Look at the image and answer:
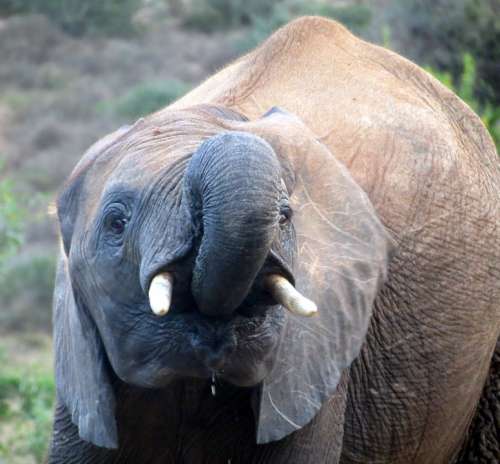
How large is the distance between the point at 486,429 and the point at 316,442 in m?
1.67

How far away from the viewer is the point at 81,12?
25344 mm

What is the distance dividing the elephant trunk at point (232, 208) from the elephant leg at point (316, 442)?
100 centimetres

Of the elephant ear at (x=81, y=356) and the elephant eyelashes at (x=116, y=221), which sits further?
the elephant ear at (x=81, y=356)

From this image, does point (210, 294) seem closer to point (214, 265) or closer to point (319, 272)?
point (214, 265)

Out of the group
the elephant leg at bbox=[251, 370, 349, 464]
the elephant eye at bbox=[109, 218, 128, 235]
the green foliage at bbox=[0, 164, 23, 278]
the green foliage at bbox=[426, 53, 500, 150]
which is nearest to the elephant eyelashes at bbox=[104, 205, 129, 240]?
the elephant eye at bbox=[109, 218, 128, 235]

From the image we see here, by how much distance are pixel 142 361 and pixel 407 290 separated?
1.50 meters

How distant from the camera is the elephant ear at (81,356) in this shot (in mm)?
4371

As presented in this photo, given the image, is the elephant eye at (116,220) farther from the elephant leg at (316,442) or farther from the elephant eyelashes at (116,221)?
the elephant leg at (316,442)

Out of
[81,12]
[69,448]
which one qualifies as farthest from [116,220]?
[81,12]

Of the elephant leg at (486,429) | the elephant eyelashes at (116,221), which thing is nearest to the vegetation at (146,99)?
the elephant leg at (486,429)

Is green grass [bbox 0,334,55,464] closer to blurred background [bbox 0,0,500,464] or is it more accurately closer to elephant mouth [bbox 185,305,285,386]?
blurred background [bbox 0,0,500,464]

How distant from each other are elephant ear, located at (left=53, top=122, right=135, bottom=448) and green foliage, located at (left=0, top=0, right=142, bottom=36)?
68.5 ft

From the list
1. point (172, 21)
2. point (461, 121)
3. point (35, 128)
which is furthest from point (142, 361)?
point (172, 21)

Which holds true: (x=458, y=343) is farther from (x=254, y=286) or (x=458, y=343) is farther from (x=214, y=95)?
(x=254, y=286)
